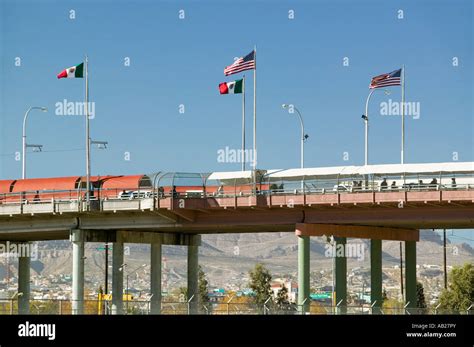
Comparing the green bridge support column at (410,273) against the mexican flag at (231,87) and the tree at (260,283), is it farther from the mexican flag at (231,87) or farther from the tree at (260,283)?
the tree at (260,283)

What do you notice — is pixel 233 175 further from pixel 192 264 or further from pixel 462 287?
pixel 462 287

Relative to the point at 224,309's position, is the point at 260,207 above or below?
above

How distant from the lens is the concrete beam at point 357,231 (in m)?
79.9

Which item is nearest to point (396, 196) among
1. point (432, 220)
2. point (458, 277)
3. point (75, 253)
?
point (432, 220)

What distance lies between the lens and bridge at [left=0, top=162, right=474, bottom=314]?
74875mm

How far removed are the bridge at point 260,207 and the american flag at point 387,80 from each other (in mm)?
9875

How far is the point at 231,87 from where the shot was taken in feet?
303

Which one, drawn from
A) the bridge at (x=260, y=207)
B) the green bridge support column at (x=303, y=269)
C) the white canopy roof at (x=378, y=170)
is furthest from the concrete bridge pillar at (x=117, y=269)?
the green bridge support column at (x=303, y=269)

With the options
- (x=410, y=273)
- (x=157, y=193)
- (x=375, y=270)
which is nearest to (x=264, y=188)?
(x=157, y=193)

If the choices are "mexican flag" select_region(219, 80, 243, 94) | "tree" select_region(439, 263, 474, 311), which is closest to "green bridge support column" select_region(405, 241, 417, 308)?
"mexican flag" select_region(219, 80, 243, 94)

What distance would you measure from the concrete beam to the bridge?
3.6 inches

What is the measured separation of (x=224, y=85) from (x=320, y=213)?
18446 mm

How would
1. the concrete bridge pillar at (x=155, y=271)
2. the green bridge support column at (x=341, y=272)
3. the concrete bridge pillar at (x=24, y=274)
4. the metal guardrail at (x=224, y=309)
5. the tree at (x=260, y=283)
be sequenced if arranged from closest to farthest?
the metal guardrail at (x=224, y=309) < the green bridge support column at (x=341, y=272) < the concrete bridge pillar at (x=155, y=271) < the concrete bridge pillar at (x=24, y=274) < the tree at (x=260, y=283)

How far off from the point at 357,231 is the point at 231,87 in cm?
→ 1848
